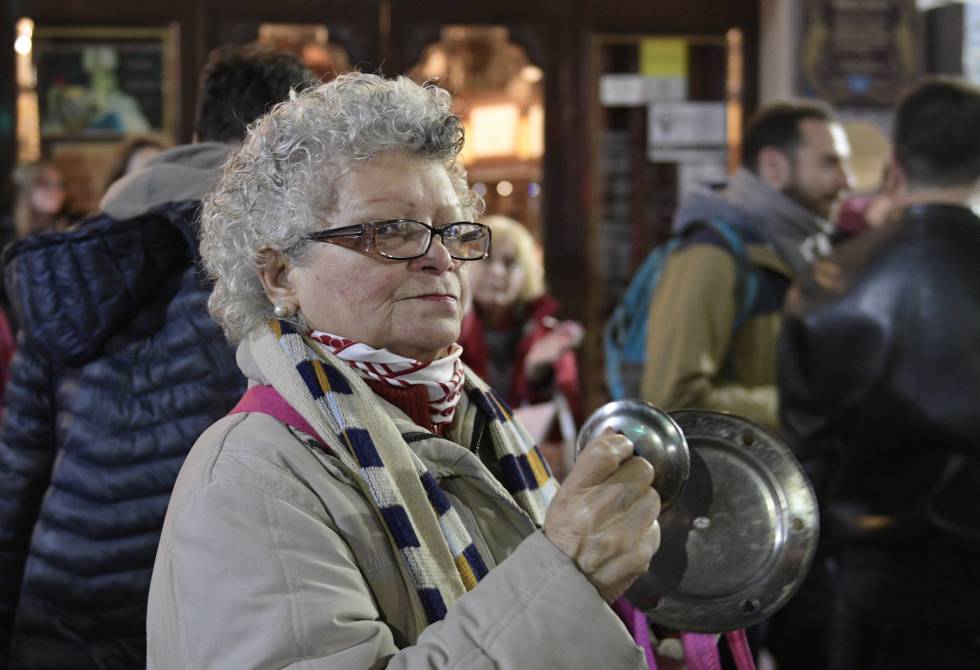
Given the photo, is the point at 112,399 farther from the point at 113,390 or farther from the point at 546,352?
the point at 546,352

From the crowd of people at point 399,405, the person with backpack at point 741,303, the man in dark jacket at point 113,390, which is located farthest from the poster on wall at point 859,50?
the man in dark jacket at point 113,390

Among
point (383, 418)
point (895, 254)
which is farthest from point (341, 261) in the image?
point (895, 254)

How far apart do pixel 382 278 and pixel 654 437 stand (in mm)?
464

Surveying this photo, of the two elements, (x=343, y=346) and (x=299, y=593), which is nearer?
(x=299, y=593)

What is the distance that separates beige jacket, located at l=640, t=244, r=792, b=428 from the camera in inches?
132

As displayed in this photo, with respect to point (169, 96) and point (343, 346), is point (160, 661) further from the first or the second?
point (169, 96)

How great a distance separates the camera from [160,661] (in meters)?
1.45

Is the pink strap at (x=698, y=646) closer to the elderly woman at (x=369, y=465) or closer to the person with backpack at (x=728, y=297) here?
the elderly woman at (x=369, y=465)

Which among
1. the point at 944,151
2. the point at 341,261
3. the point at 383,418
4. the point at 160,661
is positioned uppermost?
the point at 944,151

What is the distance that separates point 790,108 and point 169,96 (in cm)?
367

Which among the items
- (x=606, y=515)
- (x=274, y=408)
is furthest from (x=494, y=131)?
(x=606, y=515)

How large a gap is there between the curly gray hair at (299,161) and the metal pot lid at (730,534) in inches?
22.7

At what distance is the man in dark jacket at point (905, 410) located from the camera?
271 centimetres

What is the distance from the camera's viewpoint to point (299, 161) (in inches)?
66.3
